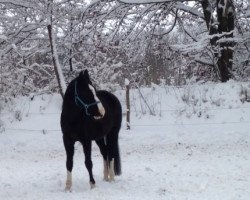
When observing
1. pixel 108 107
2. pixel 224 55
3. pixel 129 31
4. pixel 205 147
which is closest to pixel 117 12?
pixel 129 31

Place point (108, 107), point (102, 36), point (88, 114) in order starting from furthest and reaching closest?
point (102, 36) < point (108, 107) < point (88, 114)

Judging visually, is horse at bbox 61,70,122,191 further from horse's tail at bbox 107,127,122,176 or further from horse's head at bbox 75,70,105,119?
horse's tail at bbox 107,127,122,176

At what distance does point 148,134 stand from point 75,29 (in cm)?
447

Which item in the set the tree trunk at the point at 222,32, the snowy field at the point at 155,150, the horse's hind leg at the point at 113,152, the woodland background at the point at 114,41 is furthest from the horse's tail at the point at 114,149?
the tree trunk at the point at 222,32

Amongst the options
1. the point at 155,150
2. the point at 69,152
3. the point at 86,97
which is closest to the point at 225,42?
the point at 155,150

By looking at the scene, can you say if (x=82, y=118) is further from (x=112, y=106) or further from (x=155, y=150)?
(x=155, y=150)

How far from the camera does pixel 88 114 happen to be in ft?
23.0

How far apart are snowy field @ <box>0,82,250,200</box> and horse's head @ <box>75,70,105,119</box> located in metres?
1.17

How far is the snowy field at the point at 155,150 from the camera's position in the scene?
699cm

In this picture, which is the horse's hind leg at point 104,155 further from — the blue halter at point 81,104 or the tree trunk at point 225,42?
the tree trunk at point 225,42

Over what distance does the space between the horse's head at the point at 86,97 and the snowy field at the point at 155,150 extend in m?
1.17

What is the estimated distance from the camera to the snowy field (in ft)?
22.9

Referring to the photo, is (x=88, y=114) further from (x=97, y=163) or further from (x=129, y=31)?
(x=129, y=31)

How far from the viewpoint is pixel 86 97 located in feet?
22.9
